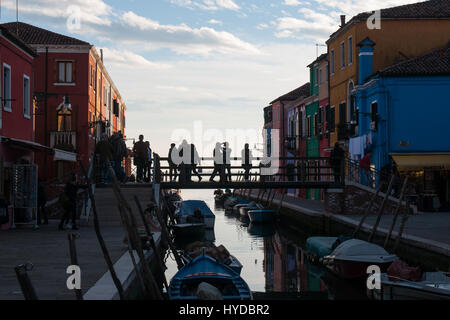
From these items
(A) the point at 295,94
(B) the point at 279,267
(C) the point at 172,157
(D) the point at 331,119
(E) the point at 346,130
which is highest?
(A) the point at 295,94

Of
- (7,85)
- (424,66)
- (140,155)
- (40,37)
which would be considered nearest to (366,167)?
(424,66)

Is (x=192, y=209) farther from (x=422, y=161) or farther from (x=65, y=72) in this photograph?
(x=65, y=72)

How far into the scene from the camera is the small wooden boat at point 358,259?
1502cm

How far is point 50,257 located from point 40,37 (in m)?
26.5

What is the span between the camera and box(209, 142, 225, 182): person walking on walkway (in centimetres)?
2703

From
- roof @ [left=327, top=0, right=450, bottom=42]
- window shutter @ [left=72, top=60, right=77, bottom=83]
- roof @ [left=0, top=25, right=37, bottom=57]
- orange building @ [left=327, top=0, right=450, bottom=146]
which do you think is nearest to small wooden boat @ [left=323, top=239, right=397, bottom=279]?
roof @ [left=0, top=25, right=37, bottom=57]

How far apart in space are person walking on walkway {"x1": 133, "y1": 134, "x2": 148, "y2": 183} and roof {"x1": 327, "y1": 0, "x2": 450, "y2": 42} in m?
13.3

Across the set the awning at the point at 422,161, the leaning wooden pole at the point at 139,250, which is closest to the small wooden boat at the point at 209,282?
the leaning wooden pole at the point at 139,250

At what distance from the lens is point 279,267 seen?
62.9 ft

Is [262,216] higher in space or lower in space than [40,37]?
lower

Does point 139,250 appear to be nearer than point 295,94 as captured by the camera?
Yes

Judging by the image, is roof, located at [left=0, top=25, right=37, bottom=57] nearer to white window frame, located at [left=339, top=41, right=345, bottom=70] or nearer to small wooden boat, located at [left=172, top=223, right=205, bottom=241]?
small wooden boat, located at [left=172, top=223, right=205, bottom=241]

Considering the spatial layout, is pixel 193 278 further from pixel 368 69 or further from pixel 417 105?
pixel 368 69
